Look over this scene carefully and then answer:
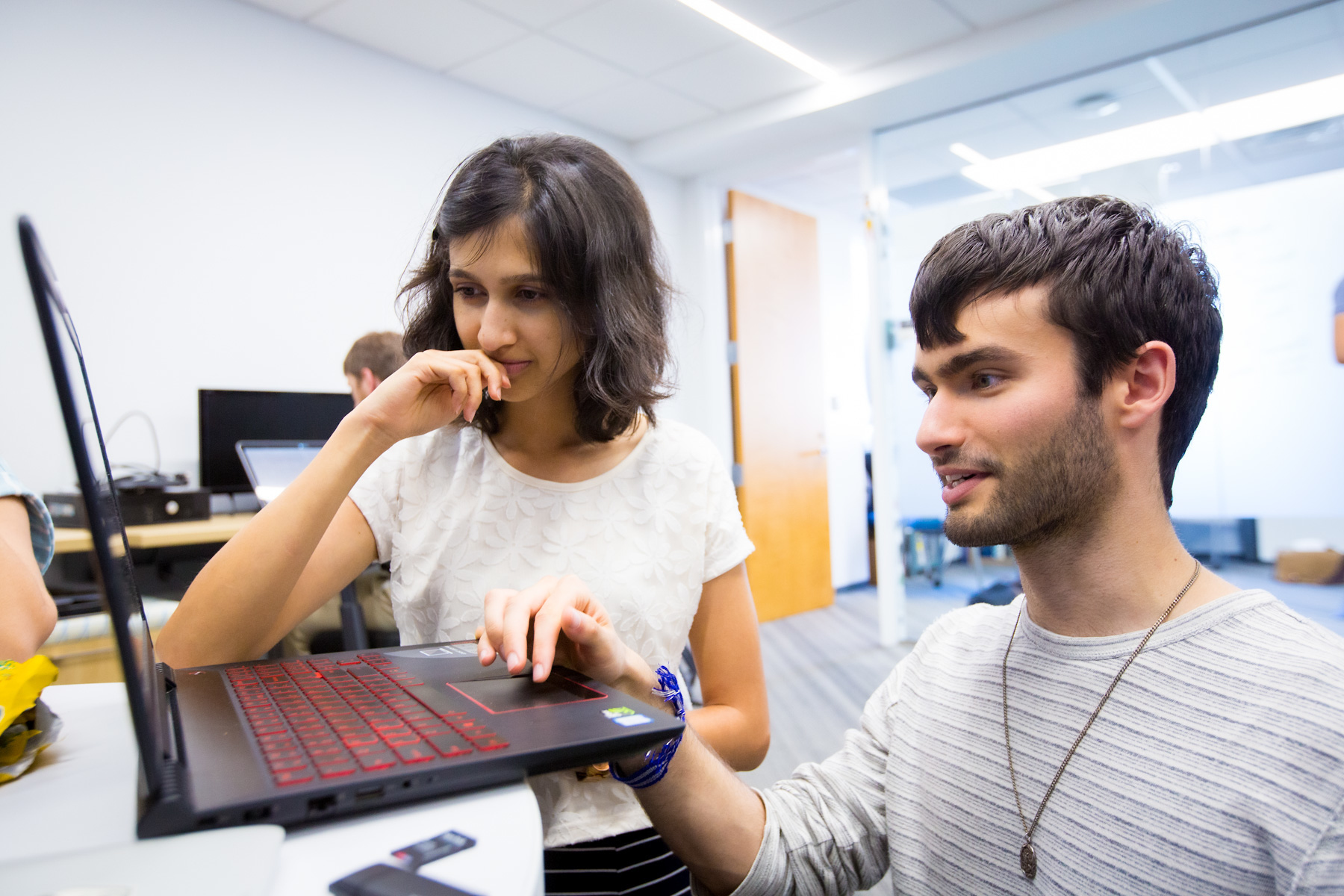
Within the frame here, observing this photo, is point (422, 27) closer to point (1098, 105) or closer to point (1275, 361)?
point (1098, 105)

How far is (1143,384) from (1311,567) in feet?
9.14

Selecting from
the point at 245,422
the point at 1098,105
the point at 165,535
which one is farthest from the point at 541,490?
the point at 1098,105

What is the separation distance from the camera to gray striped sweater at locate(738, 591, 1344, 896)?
616mm

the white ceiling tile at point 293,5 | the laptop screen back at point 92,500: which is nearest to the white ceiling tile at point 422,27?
the white ceiling tile at point 293,5

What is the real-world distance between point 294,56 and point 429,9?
567 mm

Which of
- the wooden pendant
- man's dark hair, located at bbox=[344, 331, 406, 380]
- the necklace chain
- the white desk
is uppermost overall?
man's dark hair, located at bbox=[344, 331, 406, 380]

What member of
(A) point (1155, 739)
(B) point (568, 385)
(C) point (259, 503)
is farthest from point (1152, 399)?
(C) point (259, 503)

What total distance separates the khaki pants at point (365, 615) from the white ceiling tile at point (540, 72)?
88.4 inches

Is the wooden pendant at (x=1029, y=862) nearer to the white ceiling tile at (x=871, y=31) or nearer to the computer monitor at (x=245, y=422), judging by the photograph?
the computer monitor at (x=245, y=422)

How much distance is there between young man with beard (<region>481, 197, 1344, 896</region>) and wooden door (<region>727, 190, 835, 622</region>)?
11.9 feet

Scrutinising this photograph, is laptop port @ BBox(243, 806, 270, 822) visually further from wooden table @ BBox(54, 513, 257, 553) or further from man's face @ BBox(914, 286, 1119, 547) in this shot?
wooden table @ BBox(54, 513, 257, 553)

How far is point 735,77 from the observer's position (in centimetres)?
363

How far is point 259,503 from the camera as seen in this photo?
2779 mm

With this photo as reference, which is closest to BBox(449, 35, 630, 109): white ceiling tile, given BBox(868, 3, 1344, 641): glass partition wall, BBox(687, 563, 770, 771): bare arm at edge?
BBox(868, 3, 1344, 641): glass partition wall
